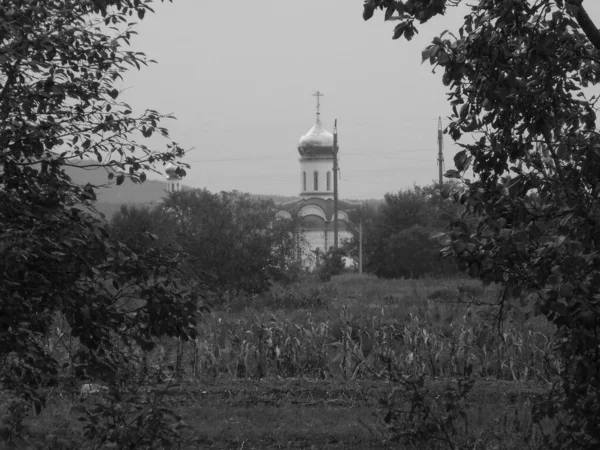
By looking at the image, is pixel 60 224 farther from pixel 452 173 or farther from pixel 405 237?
pixel 405 237

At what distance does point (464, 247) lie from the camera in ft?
10.5

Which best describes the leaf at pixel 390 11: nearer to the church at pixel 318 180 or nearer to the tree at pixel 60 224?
the tree at pixel 60 224

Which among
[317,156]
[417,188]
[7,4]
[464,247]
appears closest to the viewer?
[464,247]

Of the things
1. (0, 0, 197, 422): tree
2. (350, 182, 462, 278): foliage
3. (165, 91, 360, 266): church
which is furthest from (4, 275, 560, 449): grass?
(165, 91, 360, 266): church

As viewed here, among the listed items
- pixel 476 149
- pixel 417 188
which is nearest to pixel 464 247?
pixel 476 149

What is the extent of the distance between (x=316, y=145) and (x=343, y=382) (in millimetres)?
69851

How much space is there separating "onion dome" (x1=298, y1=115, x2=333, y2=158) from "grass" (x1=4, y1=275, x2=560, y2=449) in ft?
215

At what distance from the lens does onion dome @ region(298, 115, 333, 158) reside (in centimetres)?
7806

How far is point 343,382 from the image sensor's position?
8.77m

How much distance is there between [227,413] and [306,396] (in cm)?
101

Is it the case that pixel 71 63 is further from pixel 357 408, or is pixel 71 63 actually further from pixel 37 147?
pixel 357 408

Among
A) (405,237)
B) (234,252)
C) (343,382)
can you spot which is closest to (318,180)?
(405,237)

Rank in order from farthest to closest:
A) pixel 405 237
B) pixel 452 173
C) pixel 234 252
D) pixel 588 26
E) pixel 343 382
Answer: pixel 405 237, pixel 234 252, pixel 343 382, pixel 588 26, pixel 452 173

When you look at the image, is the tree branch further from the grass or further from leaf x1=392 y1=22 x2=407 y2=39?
the grass
